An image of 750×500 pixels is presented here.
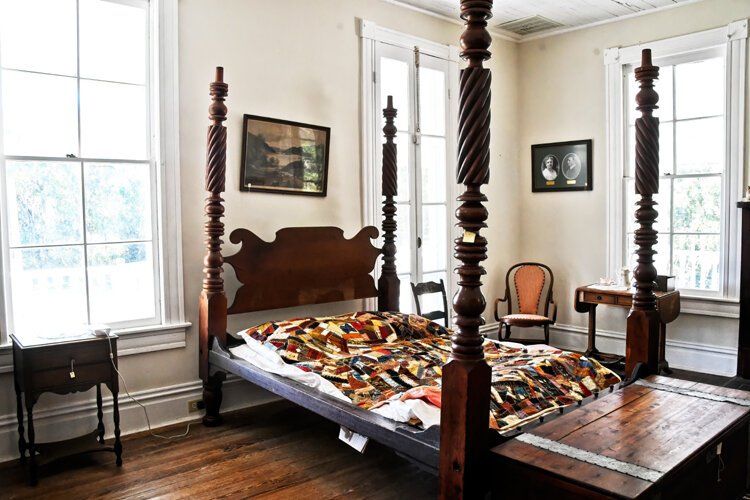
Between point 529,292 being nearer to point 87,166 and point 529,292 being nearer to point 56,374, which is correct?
point 87,166

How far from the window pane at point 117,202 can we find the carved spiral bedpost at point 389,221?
69.4 inches

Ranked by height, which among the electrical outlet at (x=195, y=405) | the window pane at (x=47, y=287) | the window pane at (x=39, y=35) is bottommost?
the electrical outlet at (x=195, y=405)

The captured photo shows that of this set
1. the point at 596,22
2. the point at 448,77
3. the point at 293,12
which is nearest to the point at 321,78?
the point at 293,12

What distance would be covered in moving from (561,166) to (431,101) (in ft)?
4.93

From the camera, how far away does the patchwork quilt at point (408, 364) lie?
269 centimetres

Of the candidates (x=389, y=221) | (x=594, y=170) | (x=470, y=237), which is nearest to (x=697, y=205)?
(x=594, y=170)

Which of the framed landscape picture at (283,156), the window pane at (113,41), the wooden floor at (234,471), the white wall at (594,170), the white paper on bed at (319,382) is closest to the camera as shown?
the white paper on bed at (319,382)

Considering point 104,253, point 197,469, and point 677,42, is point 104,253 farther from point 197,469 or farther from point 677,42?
point 677,42

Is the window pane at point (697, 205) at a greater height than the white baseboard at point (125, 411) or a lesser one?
greater

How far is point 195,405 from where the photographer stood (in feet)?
13.0

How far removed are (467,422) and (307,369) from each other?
4.12 ft

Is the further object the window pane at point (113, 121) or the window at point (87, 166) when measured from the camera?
the window pane at point (113, 121)

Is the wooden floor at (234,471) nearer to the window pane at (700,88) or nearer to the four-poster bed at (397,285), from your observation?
the four-poster bed at (397,285)

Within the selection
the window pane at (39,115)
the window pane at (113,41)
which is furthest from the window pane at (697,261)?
the window pane at (39,115)
